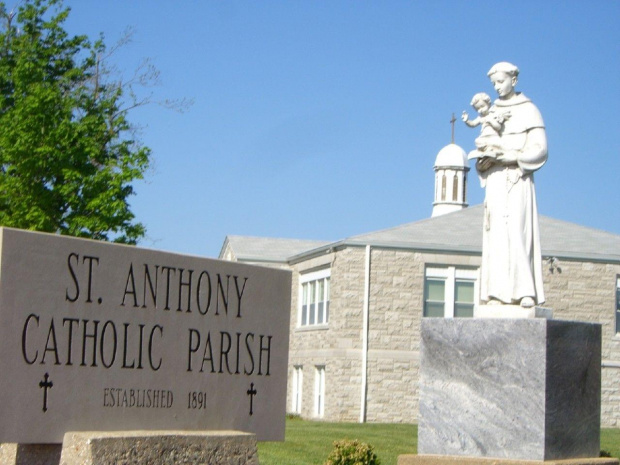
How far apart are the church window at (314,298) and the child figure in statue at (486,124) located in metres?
21.9

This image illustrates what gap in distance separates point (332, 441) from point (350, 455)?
7250 millimetres

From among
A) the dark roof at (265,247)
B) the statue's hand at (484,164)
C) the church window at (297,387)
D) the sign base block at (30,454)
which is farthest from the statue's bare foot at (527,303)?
the dark roof at (265,247)

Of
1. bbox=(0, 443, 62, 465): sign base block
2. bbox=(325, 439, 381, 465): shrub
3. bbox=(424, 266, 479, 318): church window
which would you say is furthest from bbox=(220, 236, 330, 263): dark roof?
bbox=(0, 443, 62, 465): sign base block

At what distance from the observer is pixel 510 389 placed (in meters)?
9.34

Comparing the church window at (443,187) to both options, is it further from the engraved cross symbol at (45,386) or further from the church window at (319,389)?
the engraved cross symbol at (45,386)

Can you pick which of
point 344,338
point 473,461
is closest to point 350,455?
point 473,461

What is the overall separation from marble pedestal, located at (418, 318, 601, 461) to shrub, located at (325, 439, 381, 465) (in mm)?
2757

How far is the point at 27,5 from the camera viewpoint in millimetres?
27281

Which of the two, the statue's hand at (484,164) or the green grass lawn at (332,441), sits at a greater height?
the statue's hand at (484,164)

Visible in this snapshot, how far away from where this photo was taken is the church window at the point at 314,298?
106 feet

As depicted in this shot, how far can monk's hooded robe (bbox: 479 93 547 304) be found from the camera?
31.8 ft

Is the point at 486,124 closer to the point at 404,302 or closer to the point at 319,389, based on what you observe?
the point at 404,302

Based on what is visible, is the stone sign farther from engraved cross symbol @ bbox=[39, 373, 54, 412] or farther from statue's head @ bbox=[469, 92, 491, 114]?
statue's head @ bbox=[469, 92, 491, 114]

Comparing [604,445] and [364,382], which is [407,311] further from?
[604,445]
